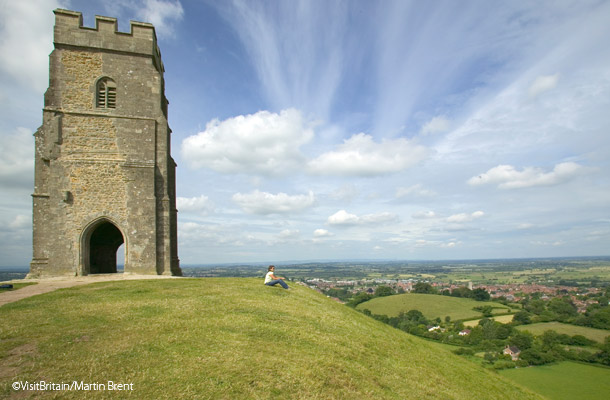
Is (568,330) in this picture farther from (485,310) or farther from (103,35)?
(103,35)

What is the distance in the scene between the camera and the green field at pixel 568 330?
52656 mm

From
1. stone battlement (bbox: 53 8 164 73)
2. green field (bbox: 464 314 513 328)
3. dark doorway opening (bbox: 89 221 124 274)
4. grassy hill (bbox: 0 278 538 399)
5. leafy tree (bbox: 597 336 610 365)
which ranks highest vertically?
stone battlement (bbox: 53 8 164 73)

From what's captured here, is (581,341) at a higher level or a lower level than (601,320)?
lower

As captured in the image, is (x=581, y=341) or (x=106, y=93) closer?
(x=106, y=93)

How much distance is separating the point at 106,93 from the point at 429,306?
7502 centimetres

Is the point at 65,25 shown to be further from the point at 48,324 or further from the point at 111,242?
the point at 48,324

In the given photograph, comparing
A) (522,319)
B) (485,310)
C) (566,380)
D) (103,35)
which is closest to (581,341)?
(522,319)

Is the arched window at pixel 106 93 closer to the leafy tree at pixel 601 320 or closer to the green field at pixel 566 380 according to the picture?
the green field at pixel 566 380

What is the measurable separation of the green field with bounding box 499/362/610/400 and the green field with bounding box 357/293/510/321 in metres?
27.1

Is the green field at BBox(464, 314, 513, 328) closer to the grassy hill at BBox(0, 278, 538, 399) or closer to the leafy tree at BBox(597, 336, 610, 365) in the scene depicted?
the leafy tree at BBox(597, 336, 610, 365)

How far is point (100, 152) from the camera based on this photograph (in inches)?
817

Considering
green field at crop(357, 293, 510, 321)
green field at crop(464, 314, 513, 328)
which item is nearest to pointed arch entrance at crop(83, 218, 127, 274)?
green field at crop(357, 293, 510, 321)

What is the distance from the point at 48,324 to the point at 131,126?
15.9 m

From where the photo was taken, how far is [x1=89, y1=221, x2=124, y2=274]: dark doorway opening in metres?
25.0
